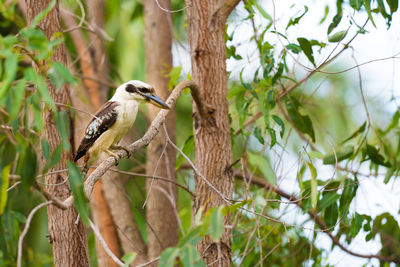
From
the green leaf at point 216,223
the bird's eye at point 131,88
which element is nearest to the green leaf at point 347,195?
the bird's eye at point 131,88

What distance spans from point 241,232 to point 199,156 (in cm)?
100

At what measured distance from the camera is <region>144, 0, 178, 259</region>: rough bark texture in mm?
4797

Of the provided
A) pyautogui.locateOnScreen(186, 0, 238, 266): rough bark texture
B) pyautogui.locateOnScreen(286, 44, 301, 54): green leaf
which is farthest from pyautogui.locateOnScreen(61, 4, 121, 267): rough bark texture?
pyautogui.locateOnScreen(286, 44, 301, 54): green leaf

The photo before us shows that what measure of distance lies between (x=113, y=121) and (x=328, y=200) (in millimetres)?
1452

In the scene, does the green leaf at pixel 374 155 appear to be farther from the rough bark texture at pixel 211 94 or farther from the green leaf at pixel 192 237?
the green leaf at pixel 192 237

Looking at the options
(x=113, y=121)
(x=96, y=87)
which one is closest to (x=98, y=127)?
(x=113, y=121)

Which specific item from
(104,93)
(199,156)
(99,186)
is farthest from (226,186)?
(104,93)

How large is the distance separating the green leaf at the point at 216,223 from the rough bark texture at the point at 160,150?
2456mm

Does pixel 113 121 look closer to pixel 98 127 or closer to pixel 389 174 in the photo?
pixel 98 127

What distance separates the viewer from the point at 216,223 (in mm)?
2021

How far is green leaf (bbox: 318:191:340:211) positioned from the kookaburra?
1236 millimetres

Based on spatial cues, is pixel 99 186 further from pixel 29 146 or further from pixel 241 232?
pixel 29 146

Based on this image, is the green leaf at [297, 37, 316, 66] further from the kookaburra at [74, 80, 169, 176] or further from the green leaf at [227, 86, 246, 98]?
the kookaburra at [74, 80, 169, 176]

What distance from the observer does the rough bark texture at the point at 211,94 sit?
3.51 metres
